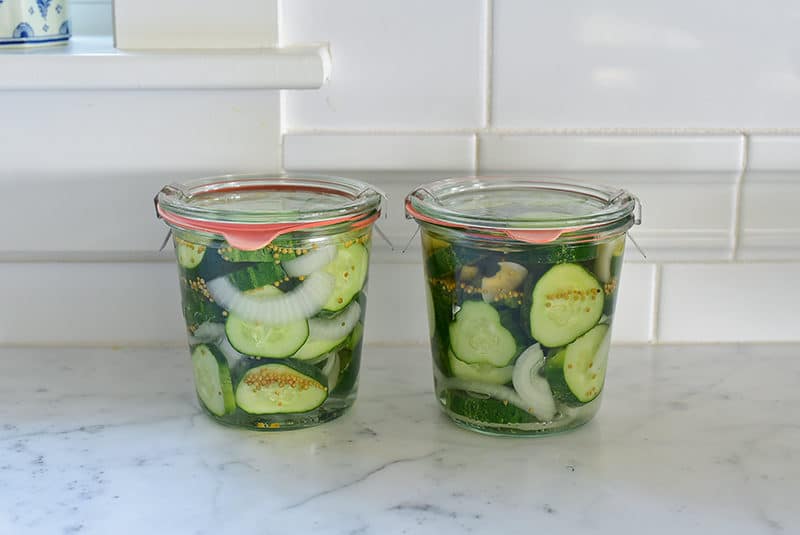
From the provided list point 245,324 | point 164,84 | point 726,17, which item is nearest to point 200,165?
point 164,84

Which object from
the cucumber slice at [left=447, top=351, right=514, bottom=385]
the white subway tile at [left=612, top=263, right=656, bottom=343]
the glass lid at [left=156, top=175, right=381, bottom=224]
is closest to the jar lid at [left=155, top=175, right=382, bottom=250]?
the glass lid at [left=156, top=175, right=381, bottom=224]

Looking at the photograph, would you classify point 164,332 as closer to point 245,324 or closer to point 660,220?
point 245,324

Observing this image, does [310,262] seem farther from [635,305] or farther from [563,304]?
[635,305]

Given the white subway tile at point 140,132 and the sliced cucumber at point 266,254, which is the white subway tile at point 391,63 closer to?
the white subway tile at point 140,132

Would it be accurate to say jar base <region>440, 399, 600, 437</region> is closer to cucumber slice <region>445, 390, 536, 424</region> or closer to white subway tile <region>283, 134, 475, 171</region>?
cucumber slice <region>445, 390, 536, 424</region>

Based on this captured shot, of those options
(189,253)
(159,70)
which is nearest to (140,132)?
(159,70)
